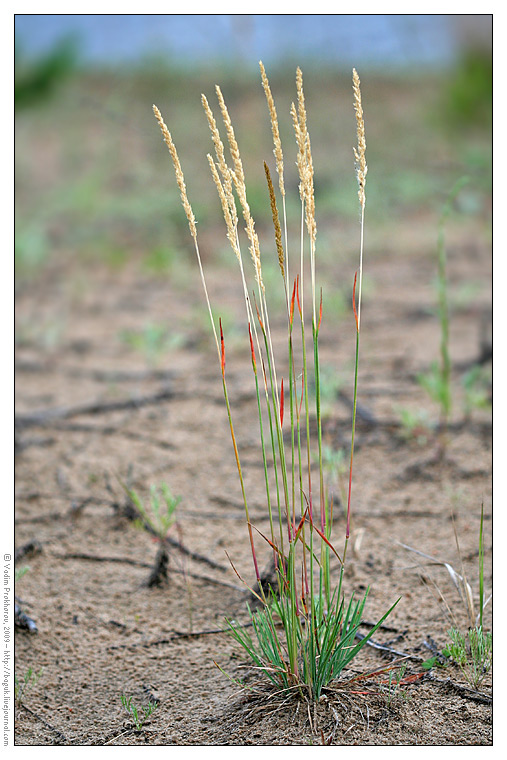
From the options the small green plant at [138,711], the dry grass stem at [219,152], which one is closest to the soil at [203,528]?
the small green plant at [138,711]

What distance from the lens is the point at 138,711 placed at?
112cm

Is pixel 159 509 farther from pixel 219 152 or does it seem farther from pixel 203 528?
pixel 219 152

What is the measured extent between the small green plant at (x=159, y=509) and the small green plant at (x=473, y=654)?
601 mm

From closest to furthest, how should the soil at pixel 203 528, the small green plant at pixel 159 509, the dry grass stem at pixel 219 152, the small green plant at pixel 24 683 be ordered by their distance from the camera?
the dry grass stem at pixel 219 152 < the soil at pixel 203 528 < the small green plant at pixel 24 683 < the small green plant at pixel 159 509

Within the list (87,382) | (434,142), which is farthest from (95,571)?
(434,142)

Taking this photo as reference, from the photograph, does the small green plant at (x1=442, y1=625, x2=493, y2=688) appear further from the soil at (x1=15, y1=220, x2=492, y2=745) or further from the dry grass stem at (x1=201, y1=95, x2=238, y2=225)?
the dry grass stem at (x1=201, y1=95, x2=238, y2=225)

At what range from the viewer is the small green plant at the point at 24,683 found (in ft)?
3.88

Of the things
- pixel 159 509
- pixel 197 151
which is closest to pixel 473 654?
pixel 159 509

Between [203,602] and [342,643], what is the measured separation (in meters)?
0.50

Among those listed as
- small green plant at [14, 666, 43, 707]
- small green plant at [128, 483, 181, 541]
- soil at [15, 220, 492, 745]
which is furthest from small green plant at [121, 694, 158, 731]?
small green plant at [128, 483, 181, 541]

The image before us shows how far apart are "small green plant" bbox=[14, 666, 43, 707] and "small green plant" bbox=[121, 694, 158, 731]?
186 millimetres

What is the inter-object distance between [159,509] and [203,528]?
0.40 feet

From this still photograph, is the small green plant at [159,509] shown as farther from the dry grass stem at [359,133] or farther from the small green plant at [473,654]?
the dry grass stem at [359,133]

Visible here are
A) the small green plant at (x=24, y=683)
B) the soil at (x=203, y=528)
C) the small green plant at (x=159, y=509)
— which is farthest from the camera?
the small green plant at (x=159, y=509)
